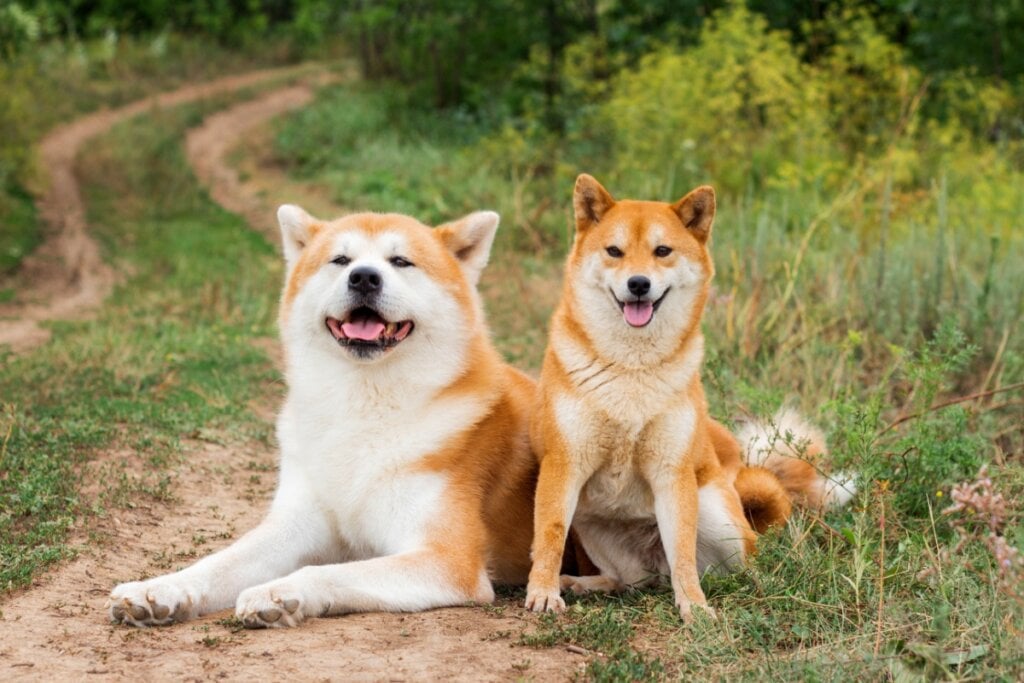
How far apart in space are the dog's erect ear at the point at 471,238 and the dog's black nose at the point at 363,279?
0.53m

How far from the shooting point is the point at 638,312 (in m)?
4.20

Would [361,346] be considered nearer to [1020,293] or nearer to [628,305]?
[628,305]

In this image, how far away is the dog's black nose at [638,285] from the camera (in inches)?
164

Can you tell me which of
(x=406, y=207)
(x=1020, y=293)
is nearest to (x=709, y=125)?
(x=406, y=207)

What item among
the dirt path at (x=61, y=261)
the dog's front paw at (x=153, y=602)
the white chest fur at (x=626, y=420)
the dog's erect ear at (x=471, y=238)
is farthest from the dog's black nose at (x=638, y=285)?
the dirt path at (x=61, y=261)

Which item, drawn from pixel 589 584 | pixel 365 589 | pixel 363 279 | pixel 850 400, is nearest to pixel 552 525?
pixel 589 584

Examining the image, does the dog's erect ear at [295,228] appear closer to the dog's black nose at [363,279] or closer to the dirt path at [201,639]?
the dog's black nose at [363,279]

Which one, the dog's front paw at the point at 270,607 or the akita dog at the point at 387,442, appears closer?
the dog's front paw at the point at 270,607

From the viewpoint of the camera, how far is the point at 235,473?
6.18 metres

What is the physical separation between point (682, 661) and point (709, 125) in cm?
870

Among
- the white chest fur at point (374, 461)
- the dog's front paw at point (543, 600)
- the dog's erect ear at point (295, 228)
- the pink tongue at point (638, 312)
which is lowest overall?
the dog's front paw at point (543, 600)

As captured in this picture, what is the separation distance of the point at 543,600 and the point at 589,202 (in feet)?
5.01

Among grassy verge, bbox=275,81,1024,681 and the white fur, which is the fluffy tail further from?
the white fur

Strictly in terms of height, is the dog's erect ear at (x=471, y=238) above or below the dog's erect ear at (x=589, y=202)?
below
